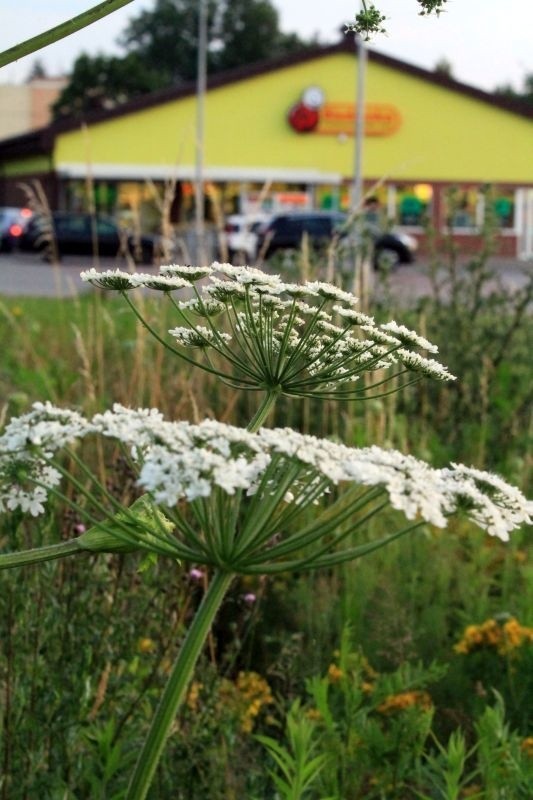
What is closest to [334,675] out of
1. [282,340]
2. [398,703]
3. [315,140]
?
[398,703]

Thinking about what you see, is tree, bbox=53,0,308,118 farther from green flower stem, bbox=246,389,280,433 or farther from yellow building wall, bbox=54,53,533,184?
green flower stem, bbox=246,389,280,433

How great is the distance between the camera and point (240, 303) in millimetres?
2098

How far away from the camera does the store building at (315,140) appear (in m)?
47.9

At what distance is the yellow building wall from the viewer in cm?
4794

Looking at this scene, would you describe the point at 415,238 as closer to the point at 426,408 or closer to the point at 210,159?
the point at 210,159

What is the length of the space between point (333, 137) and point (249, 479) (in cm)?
4904

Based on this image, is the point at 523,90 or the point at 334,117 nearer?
the point at 334,117

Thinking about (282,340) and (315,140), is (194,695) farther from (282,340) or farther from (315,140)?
(315,140)

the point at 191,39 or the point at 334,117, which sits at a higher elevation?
the point at 191,39

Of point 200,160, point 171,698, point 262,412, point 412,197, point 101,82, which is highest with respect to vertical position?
point 101,82

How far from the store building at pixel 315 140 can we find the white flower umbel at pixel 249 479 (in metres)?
46.4

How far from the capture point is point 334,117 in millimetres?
49281

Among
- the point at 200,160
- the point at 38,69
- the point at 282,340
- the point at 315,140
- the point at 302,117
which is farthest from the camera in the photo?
the point at 38,69

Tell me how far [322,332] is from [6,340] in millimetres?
8684
